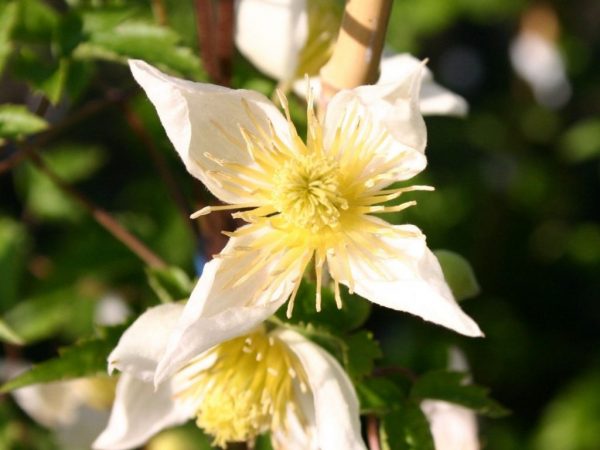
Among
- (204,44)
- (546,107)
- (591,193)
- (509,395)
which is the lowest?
(509,395)

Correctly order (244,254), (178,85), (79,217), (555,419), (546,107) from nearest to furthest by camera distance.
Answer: (178,85), (244,254), (79,217), (555,419), (546,107)

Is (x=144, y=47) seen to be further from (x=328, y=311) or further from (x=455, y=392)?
(x=455, y=392)

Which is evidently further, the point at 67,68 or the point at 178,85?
the point at 67,68

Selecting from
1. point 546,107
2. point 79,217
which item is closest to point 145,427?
point 79,217

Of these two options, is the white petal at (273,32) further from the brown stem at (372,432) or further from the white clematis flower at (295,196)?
the brown stem at (372,432)

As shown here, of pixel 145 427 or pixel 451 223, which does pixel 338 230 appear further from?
pixel 451 223

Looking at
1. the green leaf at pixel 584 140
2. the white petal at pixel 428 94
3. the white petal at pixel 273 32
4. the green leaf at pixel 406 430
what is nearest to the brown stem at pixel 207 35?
the white petal at pixel 273 32
